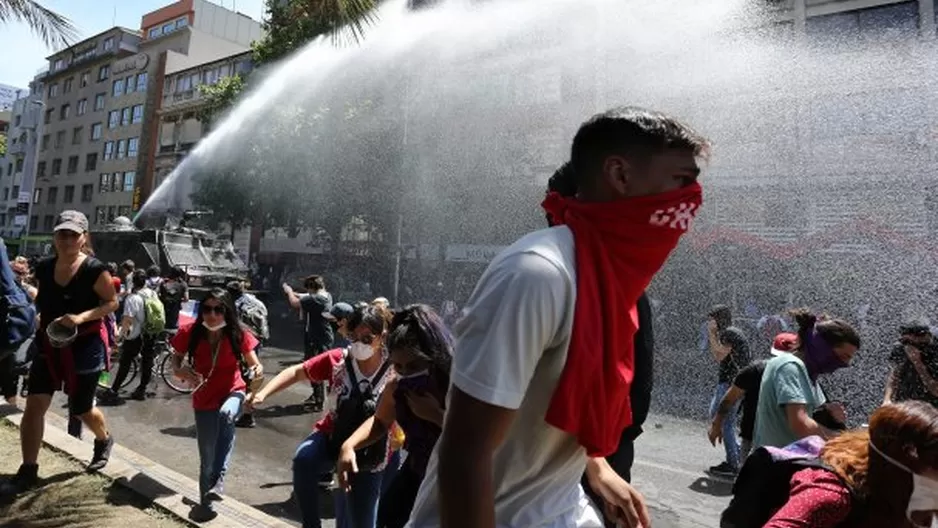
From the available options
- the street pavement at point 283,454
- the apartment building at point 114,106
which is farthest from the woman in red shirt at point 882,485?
the apartment building at point 114,106

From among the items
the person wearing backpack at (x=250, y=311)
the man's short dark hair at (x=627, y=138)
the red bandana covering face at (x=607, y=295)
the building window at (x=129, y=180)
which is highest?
the building window at (x=129, y=180)

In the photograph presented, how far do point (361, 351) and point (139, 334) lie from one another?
626 cm

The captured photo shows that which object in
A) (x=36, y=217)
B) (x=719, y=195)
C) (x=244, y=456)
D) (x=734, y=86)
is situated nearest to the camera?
(x=244, y=456)

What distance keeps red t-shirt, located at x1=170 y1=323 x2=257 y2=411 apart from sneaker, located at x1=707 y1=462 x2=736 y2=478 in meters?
4.20

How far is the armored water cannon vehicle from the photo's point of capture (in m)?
14.6

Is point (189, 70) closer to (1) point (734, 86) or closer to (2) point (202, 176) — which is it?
(2) point (202, 176)

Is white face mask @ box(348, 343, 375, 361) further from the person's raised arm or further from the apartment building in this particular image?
the apartment building

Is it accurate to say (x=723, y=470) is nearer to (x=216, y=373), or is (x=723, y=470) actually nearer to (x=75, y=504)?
(x=216, y=373)

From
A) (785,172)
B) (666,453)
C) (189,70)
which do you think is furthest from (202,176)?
(189,70)

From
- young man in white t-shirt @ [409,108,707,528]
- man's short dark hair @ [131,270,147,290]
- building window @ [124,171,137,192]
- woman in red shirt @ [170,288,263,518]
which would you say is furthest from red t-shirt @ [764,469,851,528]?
building window @ [124,171,137,192]

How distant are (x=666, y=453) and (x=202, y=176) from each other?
20.6 m

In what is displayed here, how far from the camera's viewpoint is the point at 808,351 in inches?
145

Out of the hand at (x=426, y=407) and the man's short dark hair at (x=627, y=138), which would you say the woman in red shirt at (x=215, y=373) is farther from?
the man's short dark hair at (x=627, y=138)

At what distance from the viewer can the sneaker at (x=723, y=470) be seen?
601cm
